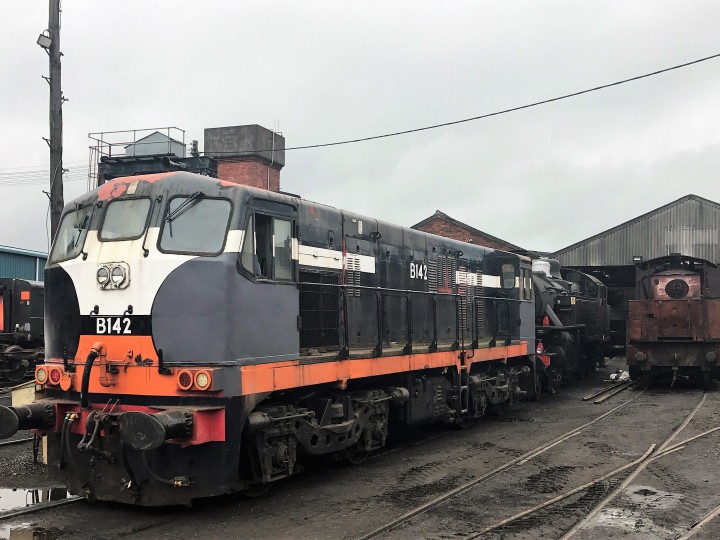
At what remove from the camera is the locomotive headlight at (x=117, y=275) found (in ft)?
21.0

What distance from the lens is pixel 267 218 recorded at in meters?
6.92

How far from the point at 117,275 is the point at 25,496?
2825 millimetres

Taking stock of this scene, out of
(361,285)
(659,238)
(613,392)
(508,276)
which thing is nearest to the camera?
(361,285)

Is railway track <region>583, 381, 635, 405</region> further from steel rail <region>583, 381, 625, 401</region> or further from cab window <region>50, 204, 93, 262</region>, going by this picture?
cab window <region>50, 204, 93, 262</region>

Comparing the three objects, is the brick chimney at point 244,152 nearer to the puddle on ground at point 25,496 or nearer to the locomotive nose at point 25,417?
the puddle on ground at point 25,496

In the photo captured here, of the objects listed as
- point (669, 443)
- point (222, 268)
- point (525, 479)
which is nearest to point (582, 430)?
point (669, 443)

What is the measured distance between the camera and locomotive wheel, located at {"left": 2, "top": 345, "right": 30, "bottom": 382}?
739 inches

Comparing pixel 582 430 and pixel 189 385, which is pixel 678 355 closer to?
pixel 582 430

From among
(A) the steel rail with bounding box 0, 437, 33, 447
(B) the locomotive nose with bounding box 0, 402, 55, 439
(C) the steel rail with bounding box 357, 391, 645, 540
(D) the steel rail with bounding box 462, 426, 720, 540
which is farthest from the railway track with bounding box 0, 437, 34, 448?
(D) the steel rail with bounding box 462, 426, 720, 540

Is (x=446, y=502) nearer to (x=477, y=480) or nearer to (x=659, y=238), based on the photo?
(x=477, y=480)

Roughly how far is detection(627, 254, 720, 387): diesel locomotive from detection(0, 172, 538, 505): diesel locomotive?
12.2m

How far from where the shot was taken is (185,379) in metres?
6.08

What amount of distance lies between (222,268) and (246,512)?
7.80ft

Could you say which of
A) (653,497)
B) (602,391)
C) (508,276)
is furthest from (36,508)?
(602,391)
